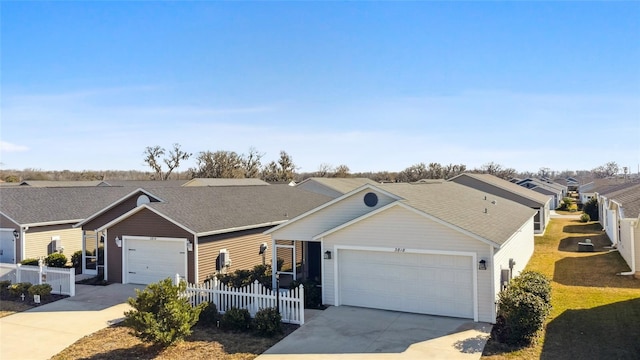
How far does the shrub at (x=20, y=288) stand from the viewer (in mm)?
16797

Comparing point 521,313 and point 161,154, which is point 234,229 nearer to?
point 521,313

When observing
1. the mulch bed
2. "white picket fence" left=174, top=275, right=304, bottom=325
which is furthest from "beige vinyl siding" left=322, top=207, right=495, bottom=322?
the mulch bed

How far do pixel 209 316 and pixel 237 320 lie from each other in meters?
1.15

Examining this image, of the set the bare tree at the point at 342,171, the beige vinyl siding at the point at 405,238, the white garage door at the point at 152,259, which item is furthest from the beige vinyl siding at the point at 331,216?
the bare tree at the point at 342,171

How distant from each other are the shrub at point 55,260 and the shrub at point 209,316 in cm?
1190

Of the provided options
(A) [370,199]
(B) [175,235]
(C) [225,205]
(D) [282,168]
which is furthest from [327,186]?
(D) [282,168]

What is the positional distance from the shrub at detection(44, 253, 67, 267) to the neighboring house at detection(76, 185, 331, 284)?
1380mm

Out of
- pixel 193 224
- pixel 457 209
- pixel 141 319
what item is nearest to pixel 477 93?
pixel 457 209

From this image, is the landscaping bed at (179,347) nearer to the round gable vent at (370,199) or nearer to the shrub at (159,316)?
the shrub at (159,316)

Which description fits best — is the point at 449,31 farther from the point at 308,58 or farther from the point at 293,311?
the point at 293,311

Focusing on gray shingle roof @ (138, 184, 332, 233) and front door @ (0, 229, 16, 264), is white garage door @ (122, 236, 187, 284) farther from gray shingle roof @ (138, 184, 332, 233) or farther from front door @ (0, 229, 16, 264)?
front door @ (0, 229, 16, 264)

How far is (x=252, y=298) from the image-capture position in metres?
13.9

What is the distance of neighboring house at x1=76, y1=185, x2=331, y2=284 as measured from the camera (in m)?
18.0

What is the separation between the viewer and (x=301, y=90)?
24.1 m
